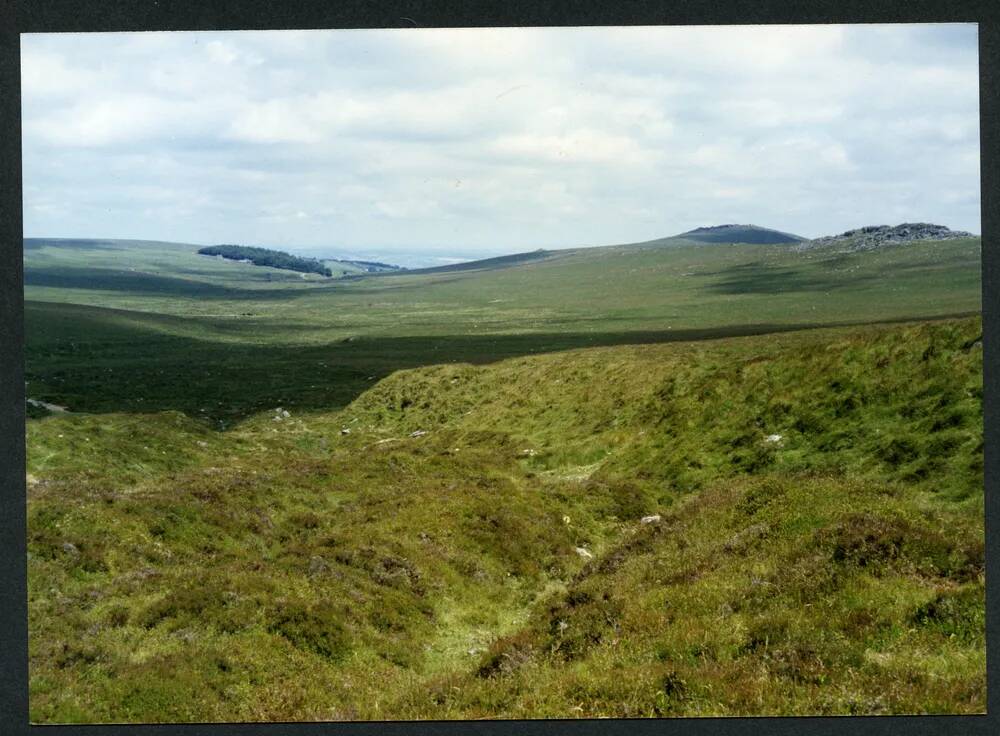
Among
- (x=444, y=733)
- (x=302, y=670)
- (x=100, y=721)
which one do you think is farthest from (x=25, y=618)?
(x=444, y=733)

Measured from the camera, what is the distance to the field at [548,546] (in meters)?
9.94

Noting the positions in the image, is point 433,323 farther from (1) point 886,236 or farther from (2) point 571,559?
(1) point 886,236

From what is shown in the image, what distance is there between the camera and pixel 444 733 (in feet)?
31.8

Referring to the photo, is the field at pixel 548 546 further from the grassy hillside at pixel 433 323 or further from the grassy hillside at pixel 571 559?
the grassy hillside at pixel 433 323

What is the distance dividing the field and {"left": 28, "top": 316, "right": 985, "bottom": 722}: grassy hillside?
5cm

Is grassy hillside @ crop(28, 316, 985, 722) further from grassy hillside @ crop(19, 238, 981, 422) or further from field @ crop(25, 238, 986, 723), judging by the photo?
grassy hillside @ crop(19, 238, 981, 422)

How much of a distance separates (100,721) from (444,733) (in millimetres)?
4596

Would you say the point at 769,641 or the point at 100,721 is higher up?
the point at 769,641

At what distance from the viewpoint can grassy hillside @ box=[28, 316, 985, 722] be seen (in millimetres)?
9906

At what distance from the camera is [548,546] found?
16.4 meters

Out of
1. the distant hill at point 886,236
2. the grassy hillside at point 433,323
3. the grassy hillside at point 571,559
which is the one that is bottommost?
the grassy hillside at point 571,559

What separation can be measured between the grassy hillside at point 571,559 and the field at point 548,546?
5 cm

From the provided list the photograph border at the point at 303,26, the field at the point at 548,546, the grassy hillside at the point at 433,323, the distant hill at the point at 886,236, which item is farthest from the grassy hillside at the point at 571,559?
the distant hill at the point at 886,236

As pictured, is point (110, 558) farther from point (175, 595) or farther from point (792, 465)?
point (792, 465)
